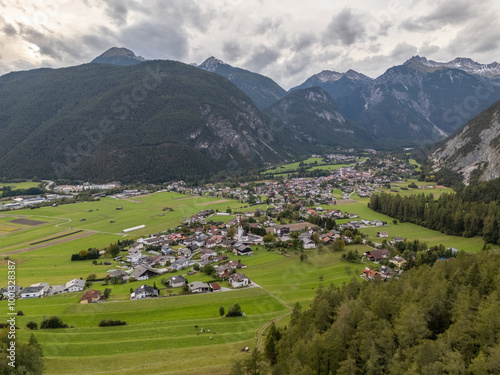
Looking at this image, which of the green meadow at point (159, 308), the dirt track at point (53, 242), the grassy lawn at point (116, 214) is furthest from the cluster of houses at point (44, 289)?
the grassy lawn at point (116, 214)

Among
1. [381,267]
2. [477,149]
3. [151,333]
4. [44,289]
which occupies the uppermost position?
[477,149]

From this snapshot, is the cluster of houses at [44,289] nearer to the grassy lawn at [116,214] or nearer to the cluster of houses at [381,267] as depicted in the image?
the grassy lawn at [116,214]

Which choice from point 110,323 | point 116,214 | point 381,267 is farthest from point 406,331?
point 116,214

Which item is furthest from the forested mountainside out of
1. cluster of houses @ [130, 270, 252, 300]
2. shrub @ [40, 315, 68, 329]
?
shrub @ [40, 315, 68, 329]

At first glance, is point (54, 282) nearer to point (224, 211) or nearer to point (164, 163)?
point (224, 211)

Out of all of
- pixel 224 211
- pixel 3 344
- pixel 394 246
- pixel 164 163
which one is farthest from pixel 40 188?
pixel 394 246

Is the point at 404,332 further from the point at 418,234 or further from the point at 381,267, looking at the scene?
the point at 418,234
